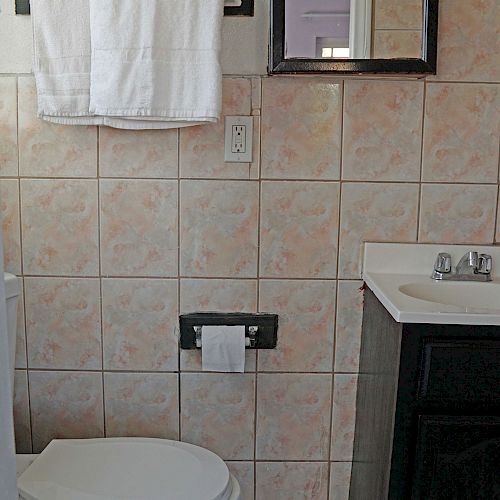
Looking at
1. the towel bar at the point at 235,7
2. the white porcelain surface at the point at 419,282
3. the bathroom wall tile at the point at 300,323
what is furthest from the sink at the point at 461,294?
the towel bar at the point at 235,7

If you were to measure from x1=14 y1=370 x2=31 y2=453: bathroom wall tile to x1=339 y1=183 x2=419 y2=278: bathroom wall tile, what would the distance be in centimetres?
96

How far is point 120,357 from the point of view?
5.73 ft

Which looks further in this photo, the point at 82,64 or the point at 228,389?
the point at 228,389

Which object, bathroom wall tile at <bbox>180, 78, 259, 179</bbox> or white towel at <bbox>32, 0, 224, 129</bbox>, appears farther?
bathroom wall tile at <bbox>180, 78, 259, 179</bbox>

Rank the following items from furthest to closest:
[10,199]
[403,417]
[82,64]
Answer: [10,199], [82,64], [403,417]

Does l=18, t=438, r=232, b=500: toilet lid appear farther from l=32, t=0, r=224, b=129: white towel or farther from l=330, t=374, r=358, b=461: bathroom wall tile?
l=32, t=0, r=224, b=129: white towel

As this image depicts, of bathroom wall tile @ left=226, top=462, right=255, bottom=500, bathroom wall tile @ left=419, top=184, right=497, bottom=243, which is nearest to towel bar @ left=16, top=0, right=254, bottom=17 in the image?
bathroom wall tile @ left=419, top=184, right=497, bottom=243

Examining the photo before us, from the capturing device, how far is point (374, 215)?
1.69m

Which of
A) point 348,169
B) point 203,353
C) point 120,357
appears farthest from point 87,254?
point 348,169

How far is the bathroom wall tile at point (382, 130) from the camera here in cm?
164

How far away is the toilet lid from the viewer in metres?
1.32

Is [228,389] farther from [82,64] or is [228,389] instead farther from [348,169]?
[82,64]

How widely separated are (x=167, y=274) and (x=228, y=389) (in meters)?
0.37

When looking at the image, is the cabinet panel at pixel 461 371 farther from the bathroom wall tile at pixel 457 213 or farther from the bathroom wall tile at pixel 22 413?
the bathroom wall tile at pixel 22 413
